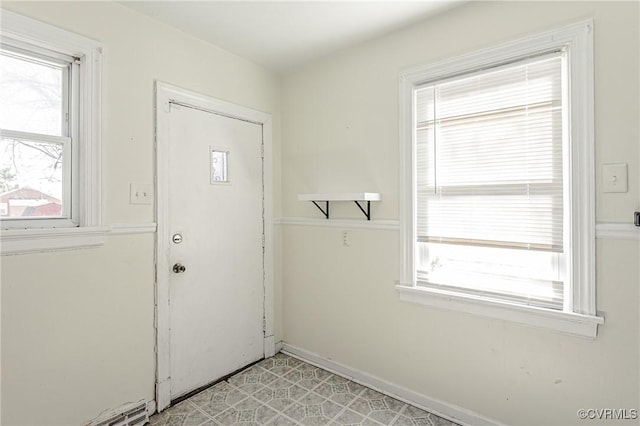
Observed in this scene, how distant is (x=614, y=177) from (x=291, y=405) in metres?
2.16

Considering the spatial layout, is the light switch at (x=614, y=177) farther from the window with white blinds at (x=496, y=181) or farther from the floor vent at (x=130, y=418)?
the floor vent at (x=130, y=418)

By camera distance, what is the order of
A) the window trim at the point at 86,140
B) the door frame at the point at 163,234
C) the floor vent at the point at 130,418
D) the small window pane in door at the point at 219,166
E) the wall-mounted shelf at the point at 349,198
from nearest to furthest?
1. the window trim at the point at 86,140
2. the floor vent at the point at 130,418
3. the door frame at the point at 163,234
4. the wall-mounted shelf at the point at 349,198
5. the small window pane in door at the point at 219,166

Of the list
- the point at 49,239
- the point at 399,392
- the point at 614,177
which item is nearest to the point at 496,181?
the point at 614,177

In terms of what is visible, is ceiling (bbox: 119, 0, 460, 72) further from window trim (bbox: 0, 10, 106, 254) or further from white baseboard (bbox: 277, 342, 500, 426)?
white baseboard (bbox: 277, 342, 500, 426)

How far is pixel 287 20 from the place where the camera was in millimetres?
2055

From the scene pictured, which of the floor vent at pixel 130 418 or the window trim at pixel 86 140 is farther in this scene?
the floor vent at pixel 130 418

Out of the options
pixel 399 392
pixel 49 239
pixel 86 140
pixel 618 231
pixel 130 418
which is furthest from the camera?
pixel 399 392

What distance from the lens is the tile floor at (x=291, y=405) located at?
6.50 ft

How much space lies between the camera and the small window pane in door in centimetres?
242

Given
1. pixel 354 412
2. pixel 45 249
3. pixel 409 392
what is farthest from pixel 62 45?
pixel 409 392
